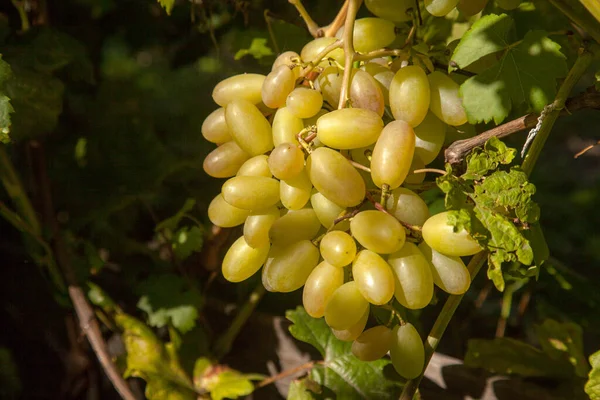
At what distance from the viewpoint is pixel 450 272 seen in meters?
0.48

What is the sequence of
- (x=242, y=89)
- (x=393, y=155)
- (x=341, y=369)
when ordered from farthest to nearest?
(x=341, y=369)
(x=242, y=89)
(x=393, y=155)

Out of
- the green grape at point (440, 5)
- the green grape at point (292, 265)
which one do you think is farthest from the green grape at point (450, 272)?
the green grape at point (440, 5)

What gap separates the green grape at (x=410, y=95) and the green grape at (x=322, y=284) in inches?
5.6

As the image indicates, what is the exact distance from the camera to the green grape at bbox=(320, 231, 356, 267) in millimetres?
473

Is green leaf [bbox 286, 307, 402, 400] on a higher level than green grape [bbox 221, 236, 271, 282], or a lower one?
lower

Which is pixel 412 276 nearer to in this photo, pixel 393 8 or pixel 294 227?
pixel 294 227

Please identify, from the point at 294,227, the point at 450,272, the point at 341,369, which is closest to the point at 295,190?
the point at 294,227

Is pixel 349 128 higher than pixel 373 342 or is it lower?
higher

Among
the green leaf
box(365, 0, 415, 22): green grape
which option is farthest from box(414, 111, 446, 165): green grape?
the green leaf

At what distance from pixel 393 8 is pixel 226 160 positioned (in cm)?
21

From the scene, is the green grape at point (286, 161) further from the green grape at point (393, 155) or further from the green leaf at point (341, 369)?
the green leaf at point (341, 369)

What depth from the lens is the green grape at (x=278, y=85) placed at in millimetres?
510

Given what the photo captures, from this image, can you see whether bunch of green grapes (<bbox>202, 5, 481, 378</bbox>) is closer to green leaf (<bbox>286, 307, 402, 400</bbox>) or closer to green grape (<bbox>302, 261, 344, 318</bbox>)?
green grape (<bbox>302, 261, 344, 318</bbox>)

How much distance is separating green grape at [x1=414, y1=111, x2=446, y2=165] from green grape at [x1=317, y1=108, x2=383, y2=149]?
5 centimetres
